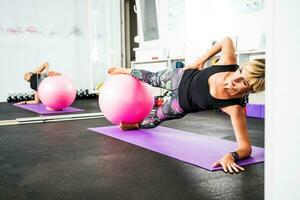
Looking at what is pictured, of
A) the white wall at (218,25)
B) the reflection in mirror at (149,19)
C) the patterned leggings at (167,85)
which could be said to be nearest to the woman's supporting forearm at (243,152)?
the patterned leggings at (167,85)

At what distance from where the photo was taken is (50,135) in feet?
10.3

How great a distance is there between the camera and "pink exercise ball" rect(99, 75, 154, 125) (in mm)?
2934

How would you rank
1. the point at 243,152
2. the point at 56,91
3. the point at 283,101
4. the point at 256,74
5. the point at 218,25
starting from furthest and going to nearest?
the point at 218,25
the point at 56,91
the point at 243,152
the point at 256,74
the point at 283,101

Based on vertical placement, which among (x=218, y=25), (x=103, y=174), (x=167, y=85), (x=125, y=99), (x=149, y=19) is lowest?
(x=103, y=174)

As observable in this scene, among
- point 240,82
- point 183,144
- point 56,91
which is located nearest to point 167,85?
point 183,144

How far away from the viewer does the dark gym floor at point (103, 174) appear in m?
1.58

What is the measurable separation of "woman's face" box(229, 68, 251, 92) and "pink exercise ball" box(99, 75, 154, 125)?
3.67 feet

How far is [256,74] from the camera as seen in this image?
1.77 m

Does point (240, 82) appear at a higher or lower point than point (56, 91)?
higher

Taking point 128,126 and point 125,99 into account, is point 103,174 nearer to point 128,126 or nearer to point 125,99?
point 125,99

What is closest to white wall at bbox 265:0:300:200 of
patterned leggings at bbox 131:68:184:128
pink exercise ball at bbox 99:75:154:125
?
patterned leggings at bbox 131:68:184:128

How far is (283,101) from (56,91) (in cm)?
401

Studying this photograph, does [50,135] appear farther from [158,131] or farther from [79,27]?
[79,27]

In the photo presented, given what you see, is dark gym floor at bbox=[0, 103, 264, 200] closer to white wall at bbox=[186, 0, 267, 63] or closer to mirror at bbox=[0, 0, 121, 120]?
white wall at bbox=[186, 0, 267, 63]
